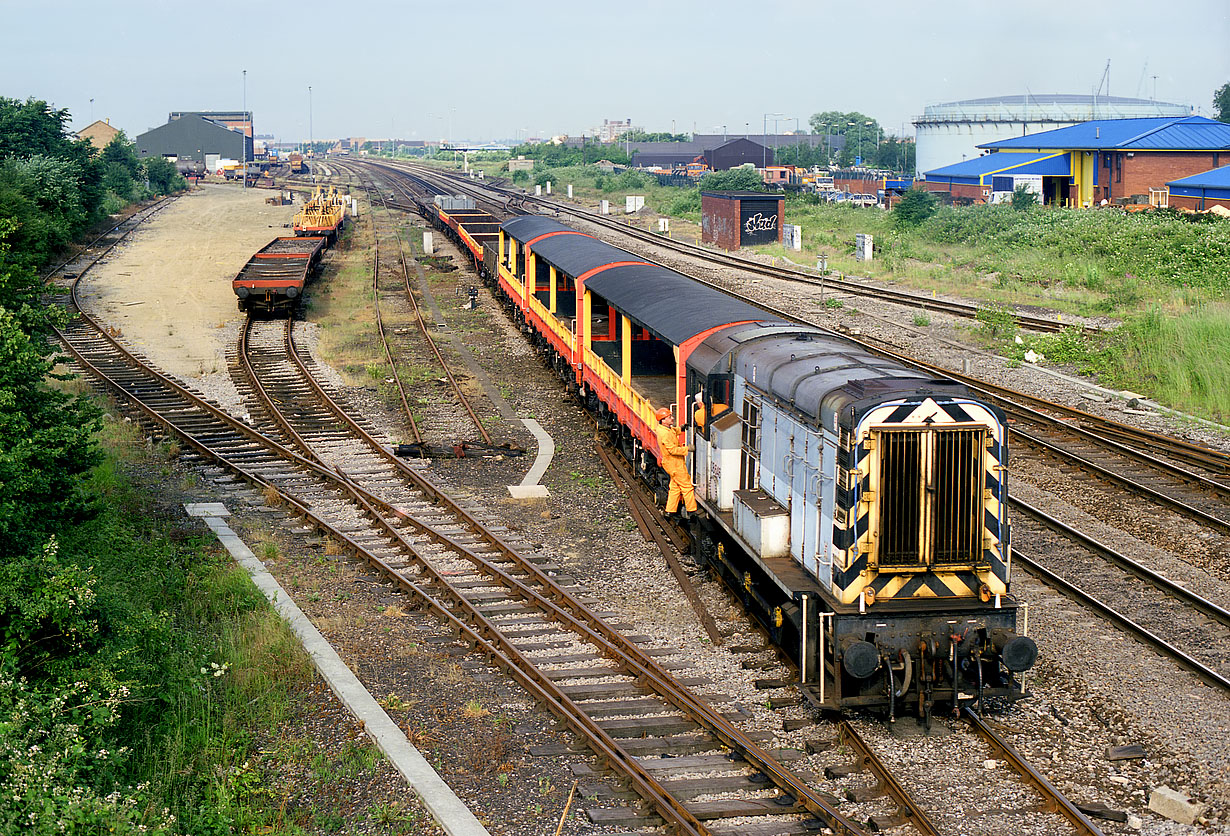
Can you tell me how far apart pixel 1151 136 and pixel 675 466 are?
5718 cm

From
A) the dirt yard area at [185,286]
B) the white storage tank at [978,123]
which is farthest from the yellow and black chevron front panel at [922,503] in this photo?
the white storage tank at [978,123]

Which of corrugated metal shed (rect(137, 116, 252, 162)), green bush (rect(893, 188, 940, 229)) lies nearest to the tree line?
green bush (rect(893, 188, 940, 229))

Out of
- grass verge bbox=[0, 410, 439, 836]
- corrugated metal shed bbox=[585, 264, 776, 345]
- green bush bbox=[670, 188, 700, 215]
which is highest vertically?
green bush bbox=[670, 188, 700, 215]

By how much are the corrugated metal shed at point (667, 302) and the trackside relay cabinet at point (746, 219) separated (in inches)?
1229

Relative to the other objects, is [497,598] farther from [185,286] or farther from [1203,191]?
[1203,191]

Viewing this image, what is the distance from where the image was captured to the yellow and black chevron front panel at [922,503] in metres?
10.3

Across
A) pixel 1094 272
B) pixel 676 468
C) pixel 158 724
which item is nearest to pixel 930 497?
pixel 676 468

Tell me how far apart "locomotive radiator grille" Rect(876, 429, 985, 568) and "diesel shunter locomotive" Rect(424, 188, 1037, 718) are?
1cm

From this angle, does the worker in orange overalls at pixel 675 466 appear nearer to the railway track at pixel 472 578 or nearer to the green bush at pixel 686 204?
the railway track at pixel 472 578

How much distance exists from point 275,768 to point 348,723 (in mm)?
985

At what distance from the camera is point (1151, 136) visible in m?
61.5

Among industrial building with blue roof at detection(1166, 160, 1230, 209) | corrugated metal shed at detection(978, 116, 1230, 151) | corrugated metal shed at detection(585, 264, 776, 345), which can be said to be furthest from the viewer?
corrugated metal shed at detection(978, 116, 1230, 151)

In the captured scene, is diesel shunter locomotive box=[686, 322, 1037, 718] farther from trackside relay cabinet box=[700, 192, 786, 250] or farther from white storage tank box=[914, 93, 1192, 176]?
white storage tank box=[914, 93, 1192, 176]

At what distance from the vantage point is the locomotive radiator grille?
10.4 metres
